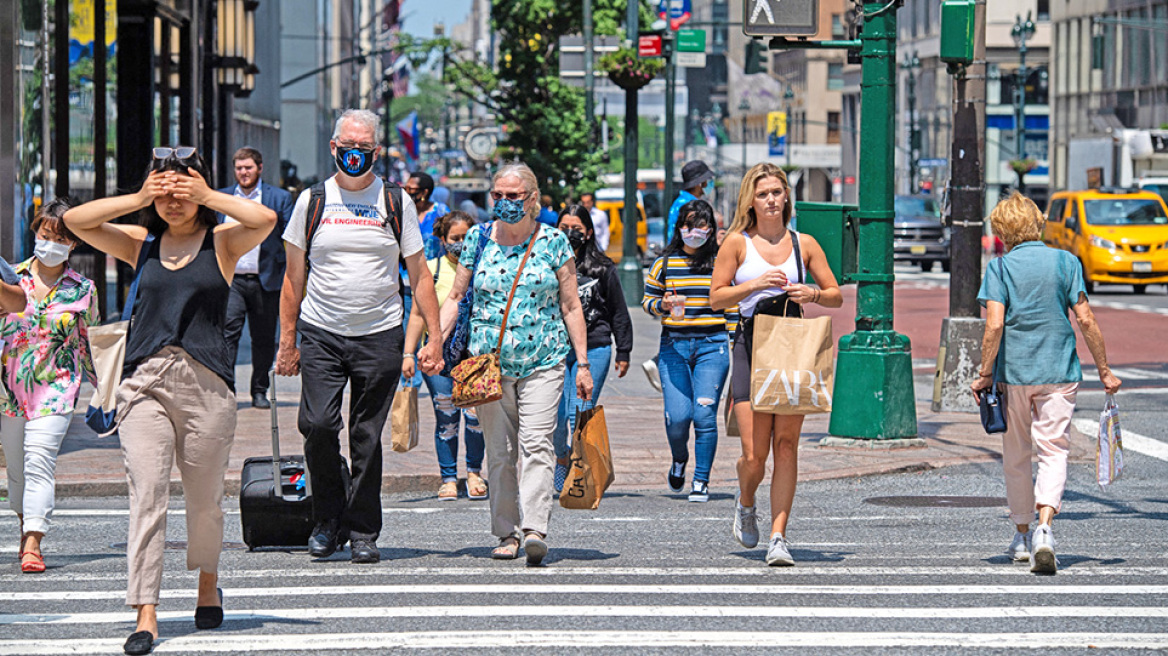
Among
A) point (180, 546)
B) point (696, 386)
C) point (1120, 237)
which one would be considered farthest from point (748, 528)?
point (1120, 237)

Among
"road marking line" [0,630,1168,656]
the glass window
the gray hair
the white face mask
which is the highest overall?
the glass window

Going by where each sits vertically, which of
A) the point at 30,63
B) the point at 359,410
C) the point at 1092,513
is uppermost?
the point at 30,63

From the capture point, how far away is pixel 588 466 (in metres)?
8.51

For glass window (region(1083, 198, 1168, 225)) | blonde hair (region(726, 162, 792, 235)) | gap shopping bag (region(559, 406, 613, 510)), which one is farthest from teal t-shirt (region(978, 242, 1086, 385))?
glass window (region(1083, 198, 1168, 225))

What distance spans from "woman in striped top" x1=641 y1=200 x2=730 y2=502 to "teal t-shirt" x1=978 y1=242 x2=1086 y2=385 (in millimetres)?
2495

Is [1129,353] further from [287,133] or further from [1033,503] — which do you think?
[287,133]

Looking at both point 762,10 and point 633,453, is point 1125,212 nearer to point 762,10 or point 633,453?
point 762,10

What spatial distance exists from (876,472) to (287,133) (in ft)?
214

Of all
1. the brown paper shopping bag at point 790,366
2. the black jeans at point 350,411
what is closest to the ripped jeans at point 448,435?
the black jeans at point 350,411

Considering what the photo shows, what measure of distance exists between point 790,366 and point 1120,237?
28.4 m

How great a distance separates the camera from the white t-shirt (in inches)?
308

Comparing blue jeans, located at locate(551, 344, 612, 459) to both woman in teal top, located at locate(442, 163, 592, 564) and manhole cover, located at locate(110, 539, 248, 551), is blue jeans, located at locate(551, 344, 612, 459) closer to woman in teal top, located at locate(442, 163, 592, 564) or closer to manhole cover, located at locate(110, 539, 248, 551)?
woman in teal top, located at locate(442, 163, 592, 564)

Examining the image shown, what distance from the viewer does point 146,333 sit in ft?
21.1

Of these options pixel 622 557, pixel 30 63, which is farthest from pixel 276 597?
pixel 30 63
